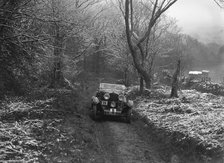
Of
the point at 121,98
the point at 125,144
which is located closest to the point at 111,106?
the point at 121,98

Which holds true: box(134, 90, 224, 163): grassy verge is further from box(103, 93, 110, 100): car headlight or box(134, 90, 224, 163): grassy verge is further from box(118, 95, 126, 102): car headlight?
box(103, 93, 110, 100): car headlight

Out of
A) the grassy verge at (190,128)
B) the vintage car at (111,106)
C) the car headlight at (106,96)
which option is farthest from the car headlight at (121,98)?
the grassy verge at (190,128)

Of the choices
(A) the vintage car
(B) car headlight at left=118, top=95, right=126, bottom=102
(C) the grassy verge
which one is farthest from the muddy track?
(B) car headlight at left=118, top=95, right=126, bottom=102

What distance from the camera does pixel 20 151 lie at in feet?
→ 27.4

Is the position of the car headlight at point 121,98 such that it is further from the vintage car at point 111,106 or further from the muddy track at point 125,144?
the muddy track at point 125,144

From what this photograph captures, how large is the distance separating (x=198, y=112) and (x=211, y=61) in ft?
223

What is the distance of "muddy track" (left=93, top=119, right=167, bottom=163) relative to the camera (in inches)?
385

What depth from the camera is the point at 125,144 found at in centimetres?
1123

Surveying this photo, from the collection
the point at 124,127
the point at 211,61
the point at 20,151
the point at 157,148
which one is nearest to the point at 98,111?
the point at 124,127

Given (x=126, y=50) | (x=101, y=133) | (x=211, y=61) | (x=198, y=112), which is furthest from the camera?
(x=211, y=61)

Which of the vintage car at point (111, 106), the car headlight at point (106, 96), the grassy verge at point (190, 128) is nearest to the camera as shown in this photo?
the grassy verge at point (190, 128)

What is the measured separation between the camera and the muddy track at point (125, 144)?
9780mm

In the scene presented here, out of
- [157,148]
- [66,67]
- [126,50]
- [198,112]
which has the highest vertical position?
[126,50]

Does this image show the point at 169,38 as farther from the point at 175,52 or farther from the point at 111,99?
the point at 111,99
